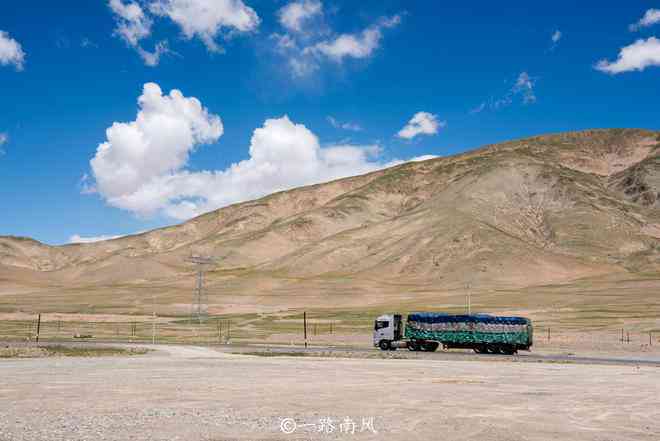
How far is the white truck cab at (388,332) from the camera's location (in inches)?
2095

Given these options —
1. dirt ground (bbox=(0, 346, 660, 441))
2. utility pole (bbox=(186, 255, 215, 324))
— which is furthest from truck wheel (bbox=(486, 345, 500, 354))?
utility pole (bbox=(186, 255, 215, 324))

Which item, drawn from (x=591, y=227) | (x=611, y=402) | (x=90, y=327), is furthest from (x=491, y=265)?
(x=611, y=402)

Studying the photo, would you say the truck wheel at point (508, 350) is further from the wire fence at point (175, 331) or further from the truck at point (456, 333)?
the wire fence at point (175, 331)

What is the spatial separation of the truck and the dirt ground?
12.4m

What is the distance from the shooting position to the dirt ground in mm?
17406

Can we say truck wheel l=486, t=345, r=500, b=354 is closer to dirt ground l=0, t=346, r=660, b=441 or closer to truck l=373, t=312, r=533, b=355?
truck l=373, t=312, r=533, b=355

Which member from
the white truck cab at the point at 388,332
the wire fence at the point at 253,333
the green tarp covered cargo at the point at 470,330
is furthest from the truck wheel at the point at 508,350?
the wire fence at the point at 253,333

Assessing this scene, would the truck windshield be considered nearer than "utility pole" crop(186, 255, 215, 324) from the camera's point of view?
Yes

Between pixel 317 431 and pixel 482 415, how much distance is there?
5392 millimetres

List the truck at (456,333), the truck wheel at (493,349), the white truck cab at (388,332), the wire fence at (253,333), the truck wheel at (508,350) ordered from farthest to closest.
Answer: the wire fence at (253,333)
the white truck cab at (388,332)
the truck wheel at (493,349)
the truck at (456,333)
the truck wheel at (508,350)

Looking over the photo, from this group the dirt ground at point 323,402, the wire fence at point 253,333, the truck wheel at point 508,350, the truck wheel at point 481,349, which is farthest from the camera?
the wire fence at point 253,333

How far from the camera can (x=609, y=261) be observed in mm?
171000
